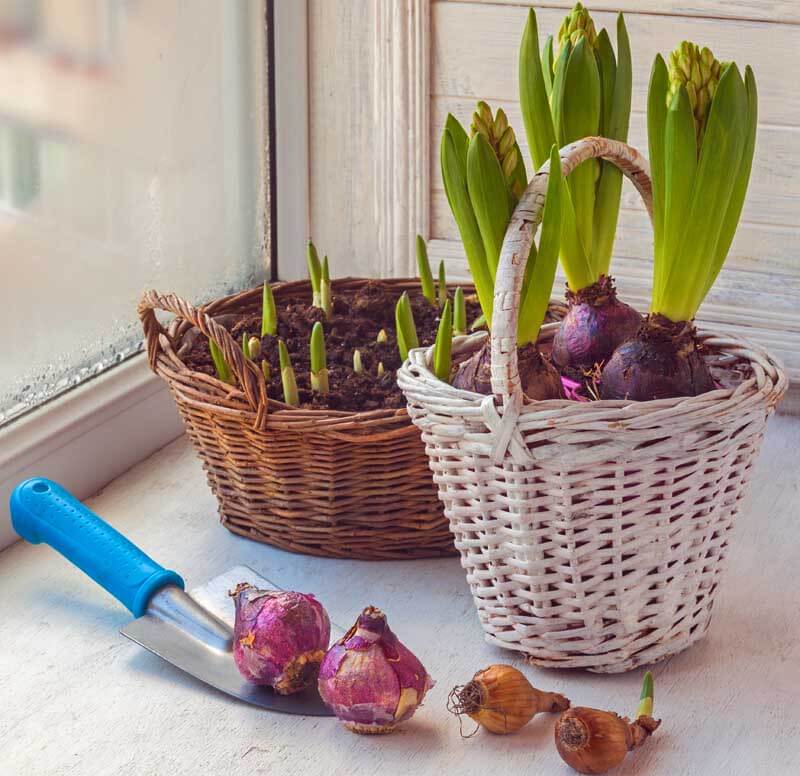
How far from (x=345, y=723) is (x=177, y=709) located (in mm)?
129

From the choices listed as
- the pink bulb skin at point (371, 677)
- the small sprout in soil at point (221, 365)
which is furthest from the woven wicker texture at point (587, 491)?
the small sprout in soil at point (221, 365)

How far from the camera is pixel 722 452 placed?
0.82 m

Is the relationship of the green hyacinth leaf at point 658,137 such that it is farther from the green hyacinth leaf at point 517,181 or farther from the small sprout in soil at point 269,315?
the small sprout in soil at point 269,315

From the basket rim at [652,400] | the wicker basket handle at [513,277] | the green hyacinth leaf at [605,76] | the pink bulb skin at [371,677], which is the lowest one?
the pink bulb skin at [371,677]

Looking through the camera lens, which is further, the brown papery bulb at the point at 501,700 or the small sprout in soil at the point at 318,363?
the small sprout in soil at the point at 318,363

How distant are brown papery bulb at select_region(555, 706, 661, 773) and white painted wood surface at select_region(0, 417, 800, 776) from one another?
0.02 m

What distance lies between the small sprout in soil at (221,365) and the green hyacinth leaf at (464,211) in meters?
0.29

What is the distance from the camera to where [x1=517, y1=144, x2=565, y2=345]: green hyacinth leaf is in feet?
2.57

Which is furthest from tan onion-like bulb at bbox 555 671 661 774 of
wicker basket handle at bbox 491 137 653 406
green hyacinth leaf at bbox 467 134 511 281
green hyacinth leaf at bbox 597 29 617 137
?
green hyacinth leaf at bbox 597 29 617 137

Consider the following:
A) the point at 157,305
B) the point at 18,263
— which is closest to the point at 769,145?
the point at 157,305

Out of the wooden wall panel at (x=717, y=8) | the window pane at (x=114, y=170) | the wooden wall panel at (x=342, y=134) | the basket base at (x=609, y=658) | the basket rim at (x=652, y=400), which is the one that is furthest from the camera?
the wooden wall panel at (x=342, y=134)

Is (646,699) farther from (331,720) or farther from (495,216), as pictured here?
(495,216)

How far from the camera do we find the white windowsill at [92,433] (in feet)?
3.70

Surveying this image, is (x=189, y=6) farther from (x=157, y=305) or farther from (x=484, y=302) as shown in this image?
(x=484, y=302)
